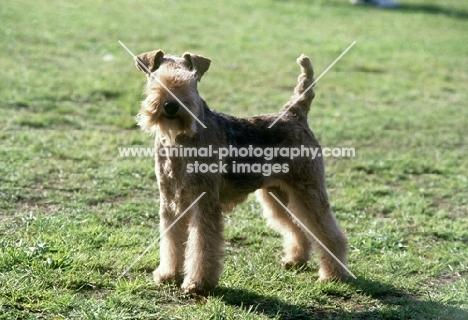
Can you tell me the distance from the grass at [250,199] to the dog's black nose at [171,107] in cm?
138

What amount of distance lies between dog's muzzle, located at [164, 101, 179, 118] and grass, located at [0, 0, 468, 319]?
4.51ft

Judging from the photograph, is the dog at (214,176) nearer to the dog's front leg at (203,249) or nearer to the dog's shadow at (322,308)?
the dog's front leg at (203,249)

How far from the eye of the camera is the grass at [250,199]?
16.4ft

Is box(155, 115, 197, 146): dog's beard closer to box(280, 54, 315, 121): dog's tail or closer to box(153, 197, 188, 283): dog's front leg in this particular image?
box(153, 197, 188, 283): dog's front leg

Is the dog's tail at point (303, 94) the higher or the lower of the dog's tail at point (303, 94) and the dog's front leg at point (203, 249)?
the higher

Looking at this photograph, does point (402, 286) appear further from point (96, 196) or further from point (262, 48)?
point (262, 48)

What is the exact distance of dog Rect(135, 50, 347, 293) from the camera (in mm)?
4699

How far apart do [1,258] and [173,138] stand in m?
1.68

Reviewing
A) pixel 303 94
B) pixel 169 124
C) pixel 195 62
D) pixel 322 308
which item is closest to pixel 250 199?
pixel 303 94

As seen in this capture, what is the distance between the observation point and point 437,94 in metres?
12.1

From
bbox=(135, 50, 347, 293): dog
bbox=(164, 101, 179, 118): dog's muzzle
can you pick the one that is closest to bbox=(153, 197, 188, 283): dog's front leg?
bbox=(135, 50, 347, 293): dog

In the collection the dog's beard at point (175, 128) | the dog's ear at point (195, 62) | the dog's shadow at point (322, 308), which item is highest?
the dog's ear at point (195, 62)

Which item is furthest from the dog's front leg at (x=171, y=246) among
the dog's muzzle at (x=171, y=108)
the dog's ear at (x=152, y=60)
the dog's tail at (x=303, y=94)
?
the dog's tail at (x=303, y=94)

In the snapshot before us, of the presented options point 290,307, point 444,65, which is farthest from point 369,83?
point 290,307
